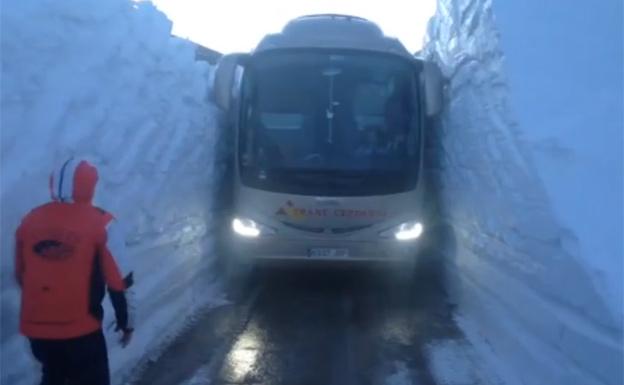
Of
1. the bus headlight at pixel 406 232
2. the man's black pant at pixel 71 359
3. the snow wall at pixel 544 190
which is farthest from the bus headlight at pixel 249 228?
the man's black pant at pixel 71 359

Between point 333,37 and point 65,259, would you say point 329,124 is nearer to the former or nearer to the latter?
point 333,37

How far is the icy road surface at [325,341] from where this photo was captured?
8172 mm

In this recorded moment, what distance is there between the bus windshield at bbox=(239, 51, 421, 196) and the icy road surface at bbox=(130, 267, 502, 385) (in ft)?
4.61

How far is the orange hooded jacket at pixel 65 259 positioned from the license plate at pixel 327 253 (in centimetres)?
628

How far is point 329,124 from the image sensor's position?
11.8m

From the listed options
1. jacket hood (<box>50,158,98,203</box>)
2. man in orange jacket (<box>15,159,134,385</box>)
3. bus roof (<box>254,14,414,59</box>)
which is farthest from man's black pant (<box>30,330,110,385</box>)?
bus roof (<box>254,14,414,59</box>)

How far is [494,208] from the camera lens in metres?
9.94

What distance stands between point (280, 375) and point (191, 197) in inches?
183

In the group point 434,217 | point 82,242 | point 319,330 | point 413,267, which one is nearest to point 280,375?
point 319,330

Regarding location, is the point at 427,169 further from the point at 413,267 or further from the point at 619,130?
the point at 619,130

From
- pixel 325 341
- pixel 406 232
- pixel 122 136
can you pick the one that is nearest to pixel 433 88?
pixel 406 232

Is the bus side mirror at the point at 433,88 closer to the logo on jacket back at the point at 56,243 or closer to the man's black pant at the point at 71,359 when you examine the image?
the man's black pant at the point at 71,359

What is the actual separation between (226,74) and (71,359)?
716 centimetres

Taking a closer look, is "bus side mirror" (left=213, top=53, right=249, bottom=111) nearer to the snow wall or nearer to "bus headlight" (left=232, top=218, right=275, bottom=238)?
"bus headlight" (left=232, top=218, right=275, bottom=238)
